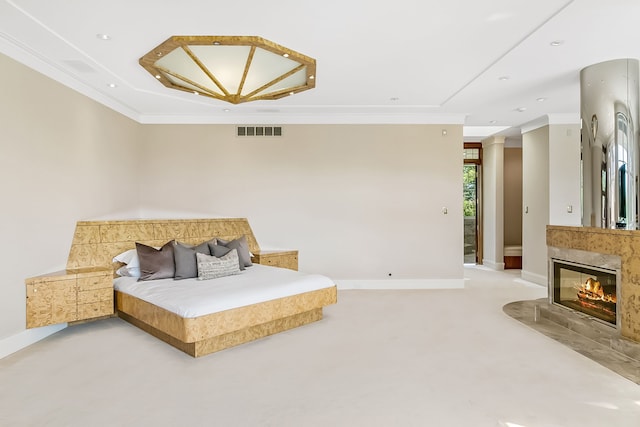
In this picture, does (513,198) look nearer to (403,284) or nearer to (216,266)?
(403,284)

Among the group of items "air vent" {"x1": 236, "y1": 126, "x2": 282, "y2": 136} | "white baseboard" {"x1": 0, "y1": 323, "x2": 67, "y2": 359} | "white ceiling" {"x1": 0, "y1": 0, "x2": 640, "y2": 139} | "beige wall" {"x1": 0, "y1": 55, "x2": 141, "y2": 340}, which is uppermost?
"white ceiling" {"x1": 0, "y1": 0, "x2": 640, "y2": 139}

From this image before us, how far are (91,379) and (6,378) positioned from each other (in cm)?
66

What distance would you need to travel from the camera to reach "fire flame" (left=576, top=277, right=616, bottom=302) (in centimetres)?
344

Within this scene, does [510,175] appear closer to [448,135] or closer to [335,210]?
[448,135]

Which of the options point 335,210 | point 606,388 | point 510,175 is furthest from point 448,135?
A: point 606,388

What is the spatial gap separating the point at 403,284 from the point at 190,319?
376cm

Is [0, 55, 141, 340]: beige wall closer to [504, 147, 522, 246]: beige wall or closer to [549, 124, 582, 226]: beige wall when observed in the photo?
[549, 124, 582, 226]: beige wall

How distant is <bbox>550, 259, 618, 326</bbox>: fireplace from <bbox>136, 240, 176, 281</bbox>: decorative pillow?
14.7ft

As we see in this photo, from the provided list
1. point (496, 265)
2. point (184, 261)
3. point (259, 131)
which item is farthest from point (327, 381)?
point (496, 265)

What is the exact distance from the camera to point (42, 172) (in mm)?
3705

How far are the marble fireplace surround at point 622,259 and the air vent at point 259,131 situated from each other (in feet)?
14.0

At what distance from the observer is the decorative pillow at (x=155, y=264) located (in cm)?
428

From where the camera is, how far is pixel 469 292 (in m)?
5.61

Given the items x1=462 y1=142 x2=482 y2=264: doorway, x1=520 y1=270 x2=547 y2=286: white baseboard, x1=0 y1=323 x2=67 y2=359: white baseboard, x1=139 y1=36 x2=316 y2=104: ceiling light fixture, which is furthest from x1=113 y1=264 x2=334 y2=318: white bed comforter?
x1=462 y1=142 x2=482 y2=264: doorway
